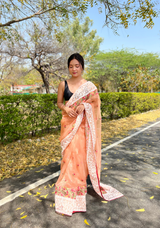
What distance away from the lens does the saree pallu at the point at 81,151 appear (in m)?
2.63

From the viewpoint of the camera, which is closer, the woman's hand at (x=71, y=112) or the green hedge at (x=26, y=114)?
the woman's hand at (x=71, y=112)

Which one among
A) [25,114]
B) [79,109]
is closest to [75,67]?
[79,109]

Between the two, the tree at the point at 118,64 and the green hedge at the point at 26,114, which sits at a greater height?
the tree at the point at 118,64

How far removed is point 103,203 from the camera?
2.69 meters

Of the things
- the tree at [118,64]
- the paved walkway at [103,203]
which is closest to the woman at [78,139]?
the paved walkway at [103,203]

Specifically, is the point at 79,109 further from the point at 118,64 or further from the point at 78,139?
the point at 118,64

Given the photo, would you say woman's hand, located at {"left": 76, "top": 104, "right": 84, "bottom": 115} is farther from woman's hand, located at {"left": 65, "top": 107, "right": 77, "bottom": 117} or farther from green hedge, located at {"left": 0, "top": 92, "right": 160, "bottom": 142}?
green hedge, located at {"left": 0, "top": 92, "right": 160, "bottom": 142}

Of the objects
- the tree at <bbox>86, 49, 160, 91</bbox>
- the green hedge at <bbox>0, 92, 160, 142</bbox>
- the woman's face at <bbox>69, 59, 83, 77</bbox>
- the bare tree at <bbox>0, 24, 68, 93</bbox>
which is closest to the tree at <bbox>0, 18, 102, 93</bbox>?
the bare tree at <bbox>0, 24, 68, 93</bbox>

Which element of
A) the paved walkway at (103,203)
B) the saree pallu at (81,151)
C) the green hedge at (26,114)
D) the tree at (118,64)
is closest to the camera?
the paved walkway at (103,203)

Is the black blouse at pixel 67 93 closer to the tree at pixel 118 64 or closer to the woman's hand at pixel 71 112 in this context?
the woman's hand at pixel 71 112

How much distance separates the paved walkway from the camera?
89.7 inches

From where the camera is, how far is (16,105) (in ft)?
19.1

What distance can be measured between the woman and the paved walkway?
0.76ft

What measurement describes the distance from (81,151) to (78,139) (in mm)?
197
